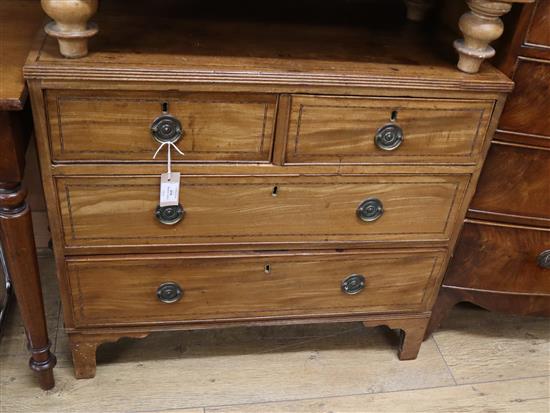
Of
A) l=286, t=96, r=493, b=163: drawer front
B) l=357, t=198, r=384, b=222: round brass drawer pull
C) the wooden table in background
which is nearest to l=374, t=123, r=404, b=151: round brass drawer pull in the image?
l=286, t=96, r=493, b=163: drawer front

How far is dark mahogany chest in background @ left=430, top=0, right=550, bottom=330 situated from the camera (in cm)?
125

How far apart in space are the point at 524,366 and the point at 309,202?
920 mm

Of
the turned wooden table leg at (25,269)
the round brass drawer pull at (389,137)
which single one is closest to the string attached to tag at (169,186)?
the turned wooden table leg at (25,269)

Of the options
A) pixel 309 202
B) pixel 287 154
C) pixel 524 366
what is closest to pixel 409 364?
pixel 524 366

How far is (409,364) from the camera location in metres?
1.72

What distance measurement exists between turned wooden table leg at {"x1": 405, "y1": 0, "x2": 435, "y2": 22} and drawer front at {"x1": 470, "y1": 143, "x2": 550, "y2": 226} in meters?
0.41

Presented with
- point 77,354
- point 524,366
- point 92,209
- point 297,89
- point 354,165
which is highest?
point 297,89

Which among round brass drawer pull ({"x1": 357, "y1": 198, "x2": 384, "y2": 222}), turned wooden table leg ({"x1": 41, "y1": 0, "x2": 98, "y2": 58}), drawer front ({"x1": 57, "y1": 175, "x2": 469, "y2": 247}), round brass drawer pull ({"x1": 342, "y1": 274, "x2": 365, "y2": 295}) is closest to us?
turned wooden table leg ({"x1": 41, "y1": 0, "x2": 98, "y2": 58})

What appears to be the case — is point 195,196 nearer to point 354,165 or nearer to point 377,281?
point 354,165

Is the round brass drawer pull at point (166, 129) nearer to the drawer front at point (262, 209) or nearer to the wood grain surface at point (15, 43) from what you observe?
the drawer front at point (262, 209)

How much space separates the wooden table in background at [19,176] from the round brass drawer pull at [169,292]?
27cm

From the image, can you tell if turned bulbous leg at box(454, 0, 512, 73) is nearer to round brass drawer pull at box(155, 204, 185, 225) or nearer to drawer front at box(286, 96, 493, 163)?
drawer front at box(286, 96, 493, 163)

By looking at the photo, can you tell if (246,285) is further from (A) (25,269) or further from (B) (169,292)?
(A) (25,269)

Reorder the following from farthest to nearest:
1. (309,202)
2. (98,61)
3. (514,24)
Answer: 1. (309,202)
2. (514,24)
3. (98,61)
